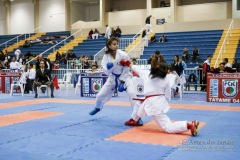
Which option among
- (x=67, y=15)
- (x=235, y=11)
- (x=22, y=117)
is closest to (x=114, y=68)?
(x=22, y=117)

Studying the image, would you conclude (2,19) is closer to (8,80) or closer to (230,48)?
(8,80)

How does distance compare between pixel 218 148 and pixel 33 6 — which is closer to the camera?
pixel 218 148

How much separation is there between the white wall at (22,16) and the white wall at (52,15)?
1.17m

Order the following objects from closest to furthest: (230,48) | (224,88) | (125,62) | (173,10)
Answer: (125,62) < (224,88) < (230,48) < (173,10)

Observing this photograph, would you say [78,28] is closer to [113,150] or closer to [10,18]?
[10,18]

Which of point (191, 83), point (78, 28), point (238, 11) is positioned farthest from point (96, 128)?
point (78, 28)

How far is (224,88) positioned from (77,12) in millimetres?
21729

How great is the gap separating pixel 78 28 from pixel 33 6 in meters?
6.47

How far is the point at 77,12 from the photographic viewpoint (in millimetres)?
29422

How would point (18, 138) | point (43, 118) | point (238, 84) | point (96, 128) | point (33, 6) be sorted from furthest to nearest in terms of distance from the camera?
point (33, 6)
point (238, 84)
point (43, 118)
point (96, 128)
point (18, 138)

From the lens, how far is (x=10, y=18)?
31.8 meters

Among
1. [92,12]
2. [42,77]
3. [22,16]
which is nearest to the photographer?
[42,77]

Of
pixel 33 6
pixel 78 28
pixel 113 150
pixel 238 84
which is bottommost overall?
pixel 113 150

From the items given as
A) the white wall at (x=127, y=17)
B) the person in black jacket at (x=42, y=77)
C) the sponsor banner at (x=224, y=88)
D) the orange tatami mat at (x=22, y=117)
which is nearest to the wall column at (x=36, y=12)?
the white wall at (x=127, y=17)
